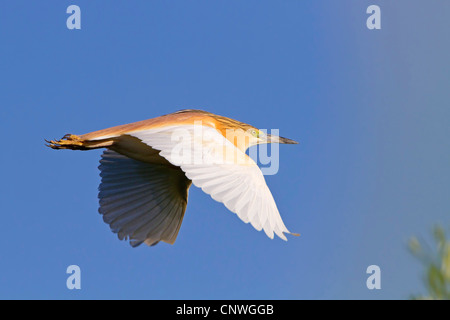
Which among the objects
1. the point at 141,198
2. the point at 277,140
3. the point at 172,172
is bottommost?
the point at 141,198

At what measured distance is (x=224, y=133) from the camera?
14.2 ft

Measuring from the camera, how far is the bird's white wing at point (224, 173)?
9.82ft

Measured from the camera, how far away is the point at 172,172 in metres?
4.88

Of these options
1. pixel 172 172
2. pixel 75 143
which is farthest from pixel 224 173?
pixel 172 172


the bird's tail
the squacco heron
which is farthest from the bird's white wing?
the bird's tail

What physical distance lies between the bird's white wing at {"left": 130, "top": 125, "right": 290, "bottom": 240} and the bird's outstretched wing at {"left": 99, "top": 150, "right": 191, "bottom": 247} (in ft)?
3.97

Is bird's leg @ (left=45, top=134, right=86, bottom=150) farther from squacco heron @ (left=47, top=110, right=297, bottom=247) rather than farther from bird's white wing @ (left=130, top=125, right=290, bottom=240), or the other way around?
bird's white wing @ (left=130, top=125, right=290, bottom=240)

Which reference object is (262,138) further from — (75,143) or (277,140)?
(75,143)

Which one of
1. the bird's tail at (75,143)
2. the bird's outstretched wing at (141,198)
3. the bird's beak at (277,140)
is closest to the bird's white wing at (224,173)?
the bird's tail at (75,143)

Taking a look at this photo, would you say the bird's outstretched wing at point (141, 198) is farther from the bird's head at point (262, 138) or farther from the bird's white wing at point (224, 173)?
the bird's white wing at point (224, 173)

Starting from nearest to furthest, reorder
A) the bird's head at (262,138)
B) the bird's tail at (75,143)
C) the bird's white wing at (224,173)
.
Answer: the bird's white wing at (224,173)
the bird's tail at (75,143)
the bird's head at (262,138)

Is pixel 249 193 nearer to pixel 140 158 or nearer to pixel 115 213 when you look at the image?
pixel 140 158

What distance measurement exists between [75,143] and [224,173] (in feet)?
4.54
